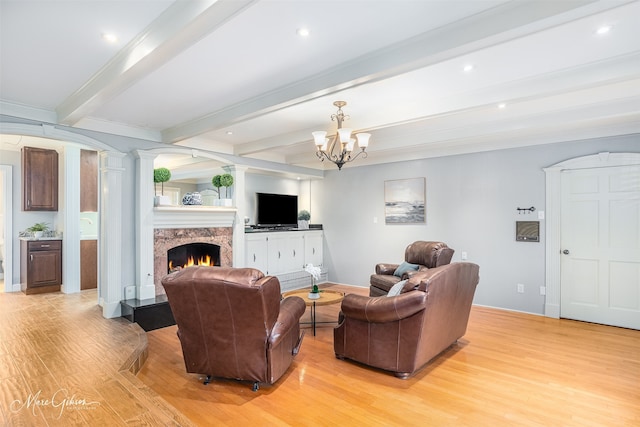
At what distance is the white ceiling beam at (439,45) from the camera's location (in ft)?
6.10

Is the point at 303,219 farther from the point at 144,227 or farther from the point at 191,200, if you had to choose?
the point at 144,227

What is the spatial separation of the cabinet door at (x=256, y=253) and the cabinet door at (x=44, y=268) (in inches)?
130

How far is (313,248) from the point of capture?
724 centimetres

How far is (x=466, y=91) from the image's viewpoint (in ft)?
11.2

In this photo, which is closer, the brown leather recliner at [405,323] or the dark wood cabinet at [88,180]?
the brown leather recliner at [405,323]

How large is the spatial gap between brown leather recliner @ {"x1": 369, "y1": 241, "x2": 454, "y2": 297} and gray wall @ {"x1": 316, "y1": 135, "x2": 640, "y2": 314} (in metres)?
0.90

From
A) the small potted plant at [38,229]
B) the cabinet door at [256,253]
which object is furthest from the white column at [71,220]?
the cabinet door at [256,253]

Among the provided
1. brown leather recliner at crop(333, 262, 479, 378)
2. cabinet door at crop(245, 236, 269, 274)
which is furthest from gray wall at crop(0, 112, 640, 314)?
brown leather recliner at crop(333, 262, 479, 378)

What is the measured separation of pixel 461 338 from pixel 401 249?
247 cm

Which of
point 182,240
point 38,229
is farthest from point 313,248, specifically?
point 38,229

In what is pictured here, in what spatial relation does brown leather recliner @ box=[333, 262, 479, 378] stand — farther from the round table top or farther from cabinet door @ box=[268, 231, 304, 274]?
cabinet door @ box=[268, 231, 304, 274]

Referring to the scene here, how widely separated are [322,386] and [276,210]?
4.60 m

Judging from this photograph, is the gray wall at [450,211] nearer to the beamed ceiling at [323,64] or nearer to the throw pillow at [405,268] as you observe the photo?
the beamed ceiling at [323,64]

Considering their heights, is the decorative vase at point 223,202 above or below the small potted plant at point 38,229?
above
